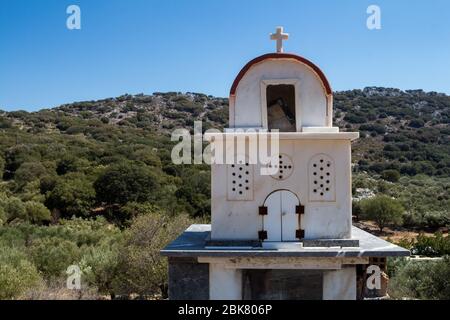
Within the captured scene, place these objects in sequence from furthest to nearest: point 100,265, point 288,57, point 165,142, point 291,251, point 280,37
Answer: point 165,142 → point 100,265 → point 280,37 → point 288,57 → point 291,251

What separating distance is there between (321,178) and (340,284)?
175cm

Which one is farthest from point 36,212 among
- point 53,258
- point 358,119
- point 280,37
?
point 358,119

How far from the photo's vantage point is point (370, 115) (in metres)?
69.6

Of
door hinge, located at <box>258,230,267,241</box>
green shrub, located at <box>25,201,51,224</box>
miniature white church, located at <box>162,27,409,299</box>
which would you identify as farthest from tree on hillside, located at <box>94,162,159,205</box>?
door hinge, located at <box>258,230,267,241</box>

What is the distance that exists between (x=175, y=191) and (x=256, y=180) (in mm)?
25559

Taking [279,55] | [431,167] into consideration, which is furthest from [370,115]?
[279,55]

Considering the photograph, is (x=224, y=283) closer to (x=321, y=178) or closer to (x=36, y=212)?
(x=321, y=178)

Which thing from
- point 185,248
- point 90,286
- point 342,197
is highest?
point 342,197

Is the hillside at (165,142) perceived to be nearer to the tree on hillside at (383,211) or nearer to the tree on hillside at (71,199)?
the tree on hillside at (71,199)

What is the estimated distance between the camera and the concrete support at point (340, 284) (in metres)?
7.53

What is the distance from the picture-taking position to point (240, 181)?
8109 millimetres

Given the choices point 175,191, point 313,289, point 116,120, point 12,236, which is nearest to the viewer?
point 313,289

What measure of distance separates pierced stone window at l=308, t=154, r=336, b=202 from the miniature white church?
0.06ft
